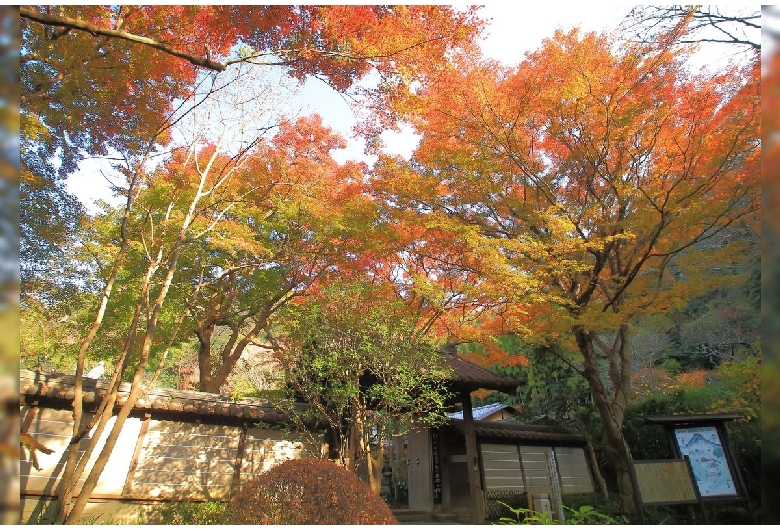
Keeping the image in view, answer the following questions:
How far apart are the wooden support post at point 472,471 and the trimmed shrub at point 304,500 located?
5090 mm

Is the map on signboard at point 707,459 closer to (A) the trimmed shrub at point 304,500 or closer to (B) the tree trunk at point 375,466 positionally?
(B) the tree trunk at point 375,466

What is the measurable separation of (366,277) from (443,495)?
554 centimetres

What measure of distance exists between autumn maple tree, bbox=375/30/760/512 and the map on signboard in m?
1.28

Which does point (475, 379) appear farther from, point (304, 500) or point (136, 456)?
point (136, 456)

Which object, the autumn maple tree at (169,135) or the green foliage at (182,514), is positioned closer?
the autumn maple tree at (169,135)

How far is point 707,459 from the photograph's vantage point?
28.2 ft

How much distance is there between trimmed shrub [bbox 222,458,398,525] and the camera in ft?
14.0

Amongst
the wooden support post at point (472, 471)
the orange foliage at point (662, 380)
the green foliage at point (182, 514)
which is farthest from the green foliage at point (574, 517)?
the orange foliage at point (662, 380)

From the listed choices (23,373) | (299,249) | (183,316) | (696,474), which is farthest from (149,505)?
(696,474)

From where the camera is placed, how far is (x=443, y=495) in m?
10.2

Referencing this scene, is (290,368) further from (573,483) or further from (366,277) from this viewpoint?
(573,483)

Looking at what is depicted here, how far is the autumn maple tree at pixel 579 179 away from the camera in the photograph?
789 cm

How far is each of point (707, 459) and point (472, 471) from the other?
4605 mm

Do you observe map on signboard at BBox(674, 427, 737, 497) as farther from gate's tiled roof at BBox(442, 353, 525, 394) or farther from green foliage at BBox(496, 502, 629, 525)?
gate's tiled roof at BBox(442, 353, 525, 394)
